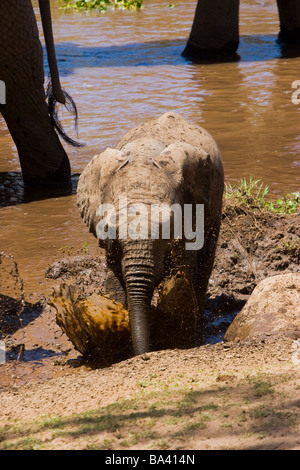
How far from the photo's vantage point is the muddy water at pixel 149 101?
24.8ft

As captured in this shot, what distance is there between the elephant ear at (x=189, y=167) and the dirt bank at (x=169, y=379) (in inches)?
37.2

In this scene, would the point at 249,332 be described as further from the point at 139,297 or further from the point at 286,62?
the point at 286,62

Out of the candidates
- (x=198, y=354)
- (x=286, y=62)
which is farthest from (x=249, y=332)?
(x=286, y=62)

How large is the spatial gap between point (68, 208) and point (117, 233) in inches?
142

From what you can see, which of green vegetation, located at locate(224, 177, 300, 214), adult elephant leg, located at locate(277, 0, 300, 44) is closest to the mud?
green vegetation, located at locate(224, 177, 300, 214)

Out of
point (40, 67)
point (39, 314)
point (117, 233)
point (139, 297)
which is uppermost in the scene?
point (40, 67)

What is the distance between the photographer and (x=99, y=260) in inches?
254

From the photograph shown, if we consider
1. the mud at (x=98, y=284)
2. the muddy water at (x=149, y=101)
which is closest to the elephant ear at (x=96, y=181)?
the mud at (x=98, y=284)

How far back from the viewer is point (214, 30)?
1461cm

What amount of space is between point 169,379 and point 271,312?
Result: 1114mm

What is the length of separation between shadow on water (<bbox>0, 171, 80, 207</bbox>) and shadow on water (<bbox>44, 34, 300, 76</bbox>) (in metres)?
5.49

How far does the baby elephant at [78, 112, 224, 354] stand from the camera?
4.35 m

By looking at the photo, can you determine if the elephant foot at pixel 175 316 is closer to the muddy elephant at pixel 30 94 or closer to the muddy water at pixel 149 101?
the muddy water at pixel 149 101
